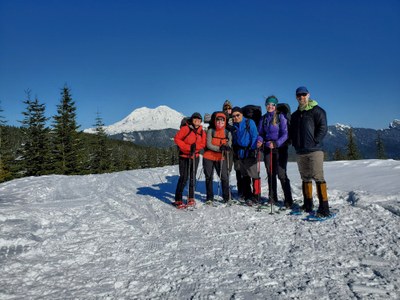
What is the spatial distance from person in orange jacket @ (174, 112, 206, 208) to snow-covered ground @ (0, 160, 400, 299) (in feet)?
2.21

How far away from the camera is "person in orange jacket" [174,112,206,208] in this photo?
7.84 metres

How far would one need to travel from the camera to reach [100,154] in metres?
43.1

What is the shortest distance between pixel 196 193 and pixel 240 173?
192cm

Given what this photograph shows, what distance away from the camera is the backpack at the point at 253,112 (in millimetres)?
8195

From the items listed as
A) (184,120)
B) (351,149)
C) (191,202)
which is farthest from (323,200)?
(351,149)

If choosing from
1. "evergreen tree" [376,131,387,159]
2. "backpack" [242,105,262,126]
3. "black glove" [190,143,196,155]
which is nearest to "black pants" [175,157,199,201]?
"black glove" [190,143,196,155]

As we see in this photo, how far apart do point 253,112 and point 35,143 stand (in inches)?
1309

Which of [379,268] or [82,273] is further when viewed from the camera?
[82,273]

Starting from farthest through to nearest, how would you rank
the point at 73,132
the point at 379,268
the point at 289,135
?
1. the point at 73,132
2. the point at 289,135
3. the point at 379,268

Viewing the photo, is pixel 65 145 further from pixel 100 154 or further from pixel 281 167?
pixel 281 167

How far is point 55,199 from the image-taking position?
9336 mm

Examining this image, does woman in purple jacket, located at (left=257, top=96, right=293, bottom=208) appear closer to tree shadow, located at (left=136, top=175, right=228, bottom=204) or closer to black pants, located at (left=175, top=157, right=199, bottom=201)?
black pants, located at (left=175, top=157, right=199, bottom=201)

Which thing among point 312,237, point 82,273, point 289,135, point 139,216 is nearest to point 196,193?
point 139,216

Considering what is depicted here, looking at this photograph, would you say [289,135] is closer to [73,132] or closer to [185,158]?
[185,158]
